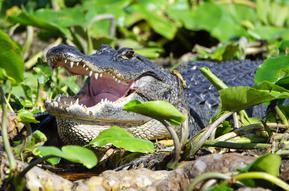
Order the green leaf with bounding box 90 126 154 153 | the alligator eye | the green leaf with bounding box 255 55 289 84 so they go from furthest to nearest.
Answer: the alligator eye → the green leaf with bounding box 255 55 289 84 → the green leaf with bounding box 90 126 154 153

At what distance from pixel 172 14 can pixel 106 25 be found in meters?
0.79

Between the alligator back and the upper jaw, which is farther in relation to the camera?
the alligator back

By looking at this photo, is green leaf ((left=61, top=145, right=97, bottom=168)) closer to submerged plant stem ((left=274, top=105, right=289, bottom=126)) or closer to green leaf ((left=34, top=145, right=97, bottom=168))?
green leaf ((left=34, top=145, right=97, bottom=168))

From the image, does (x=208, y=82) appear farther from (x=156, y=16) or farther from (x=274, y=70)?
(x=156, y=16)

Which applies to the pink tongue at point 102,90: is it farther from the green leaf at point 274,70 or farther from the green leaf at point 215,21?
the green leaf at point 215,21

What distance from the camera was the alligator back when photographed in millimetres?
5719

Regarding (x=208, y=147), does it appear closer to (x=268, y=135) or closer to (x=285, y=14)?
(x=268, y=135)

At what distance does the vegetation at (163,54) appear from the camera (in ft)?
12.3

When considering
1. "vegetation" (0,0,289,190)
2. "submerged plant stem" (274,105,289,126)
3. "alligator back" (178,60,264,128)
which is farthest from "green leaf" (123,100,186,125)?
"alligator back" (178,60,264,128)

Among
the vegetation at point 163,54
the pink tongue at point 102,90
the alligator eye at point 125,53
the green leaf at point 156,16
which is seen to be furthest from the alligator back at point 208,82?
the green leaf at point 156,16

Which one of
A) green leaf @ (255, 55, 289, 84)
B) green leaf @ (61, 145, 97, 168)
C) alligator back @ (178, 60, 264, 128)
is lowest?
alligator back @ (178, 60, 264, 128)

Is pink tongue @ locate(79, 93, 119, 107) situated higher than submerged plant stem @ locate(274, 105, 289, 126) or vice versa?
submerged plant stem @ locate(274, 105, 289, 126)

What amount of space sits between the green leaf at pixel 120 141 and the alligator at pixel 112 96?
201mm

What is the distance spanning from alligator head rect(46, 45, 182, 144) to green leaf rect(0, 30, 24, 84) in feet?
2.40
